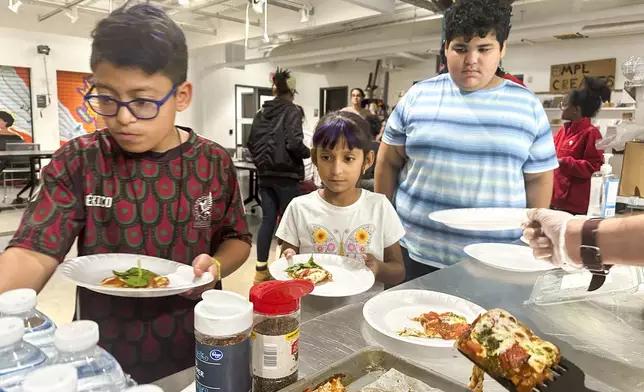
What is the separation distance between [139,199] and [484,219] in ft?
3.15

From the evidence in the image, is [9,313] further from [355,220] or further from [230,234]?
[355,220]

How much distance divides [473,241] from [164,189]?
3.88 ft

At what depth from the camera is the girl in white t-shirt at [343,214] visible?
1.78 m

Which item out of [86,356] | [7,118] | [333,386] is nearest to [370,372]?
[333,386]

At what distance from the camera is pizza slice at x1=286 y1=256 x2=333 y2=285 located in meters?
1.45

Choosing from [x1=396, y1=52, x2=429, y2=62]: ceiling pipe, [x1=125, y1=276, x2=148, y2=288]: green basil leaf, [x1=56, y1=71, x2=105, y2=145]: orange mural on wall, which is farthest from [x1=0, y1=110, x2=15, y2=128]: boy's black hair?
[x1=125, y1=276, x2=148, y2=288]: green basil leaf

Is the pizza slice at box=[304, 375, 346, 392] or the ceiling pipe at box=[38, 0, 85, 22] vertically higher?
the ceiling pipe at box=[38, 0, 85, 22]

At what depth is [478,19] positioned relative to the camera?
60.9 inches

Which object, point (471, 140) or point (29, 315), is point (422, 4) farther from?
point (29, 315)

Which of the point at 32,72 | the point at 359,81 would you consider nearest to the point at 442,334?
the point at 32,72

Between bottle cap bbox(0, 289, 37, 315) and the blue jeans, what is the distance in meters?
3.71

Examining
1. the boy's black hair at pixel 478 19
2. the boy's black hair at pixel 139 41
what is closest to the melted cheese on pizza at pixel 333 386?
the boy's black hair at pixel 139 41

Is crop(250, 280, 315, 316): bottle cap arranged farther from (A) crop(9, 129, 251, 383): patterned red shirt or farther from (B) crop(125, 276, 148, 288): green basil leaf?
(A) crop(9, 129, 251, 383): patterned red shirt

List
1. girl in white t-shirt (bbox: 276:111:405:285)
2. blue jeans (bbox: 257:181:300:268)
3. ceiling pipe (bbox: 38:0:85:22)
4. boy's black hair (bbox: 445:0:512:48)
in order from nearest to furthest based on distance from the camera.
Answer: boy's black hair (bbox: 445:0:512:48) < girl in white t-shirt (bbox: 276:111:405:285) < blue jeans (bbox: 257:181:300:268) < ceiling pipe (bbox: 38:0:85:22)
